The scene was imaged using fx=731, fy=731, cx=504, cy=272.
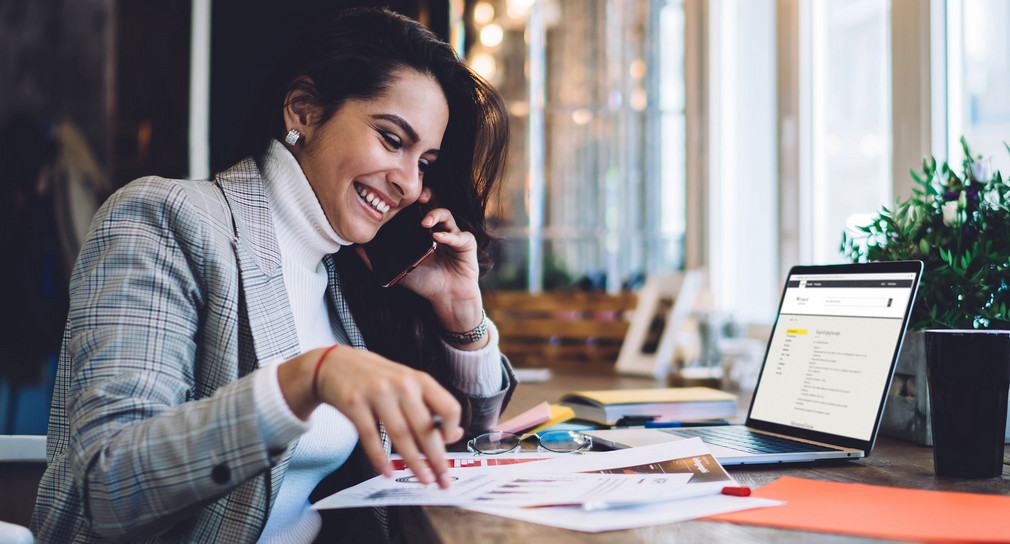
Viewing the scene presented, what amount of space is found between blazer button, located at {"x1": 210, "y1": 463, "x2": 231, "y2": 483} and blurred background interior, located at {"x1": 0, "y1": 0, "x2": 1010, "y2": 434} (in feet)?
4.41

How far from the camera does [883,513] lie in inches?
26.6

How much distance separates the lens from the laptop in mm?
972

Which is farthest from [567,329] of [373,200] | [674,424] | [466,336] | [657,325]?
[373,200]

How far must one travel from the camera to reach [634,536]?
616mm

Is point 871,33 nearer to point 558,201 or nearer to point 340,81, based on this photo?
point 340,81

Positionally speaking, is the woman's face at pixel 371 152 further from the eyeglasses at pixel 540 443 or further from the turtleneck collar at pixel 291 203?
the eyeglasses at pixel 540 443

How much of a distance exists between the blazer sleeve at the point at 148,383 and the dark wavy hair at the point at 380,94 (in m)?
0.36

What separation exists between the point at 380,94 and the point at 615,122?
255cm

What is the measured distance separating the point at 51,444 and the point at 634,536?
31.4 inches

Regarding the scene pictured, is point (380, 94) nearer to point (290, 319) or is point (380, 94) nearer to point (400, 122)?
point (400, 122)

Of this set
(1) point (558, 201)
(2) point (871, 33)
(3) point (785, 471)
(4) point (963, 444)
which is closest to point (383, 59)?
A: (3) point (785, 471)

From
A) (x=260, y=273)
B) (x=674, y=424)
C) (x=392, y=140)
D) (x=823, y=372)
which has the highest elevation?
(x=392, y=140)

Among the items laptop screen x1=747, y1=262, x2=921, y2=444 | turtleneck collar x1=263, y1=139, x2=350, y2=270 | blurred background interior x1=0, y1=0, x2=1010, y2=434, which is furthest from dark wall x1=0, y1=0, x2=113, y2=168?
laptop screen x1=747, y1=262, x2=921, y2=444

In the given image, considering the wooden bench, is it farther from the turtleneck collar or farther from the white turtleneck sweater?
the turtleneck collar
